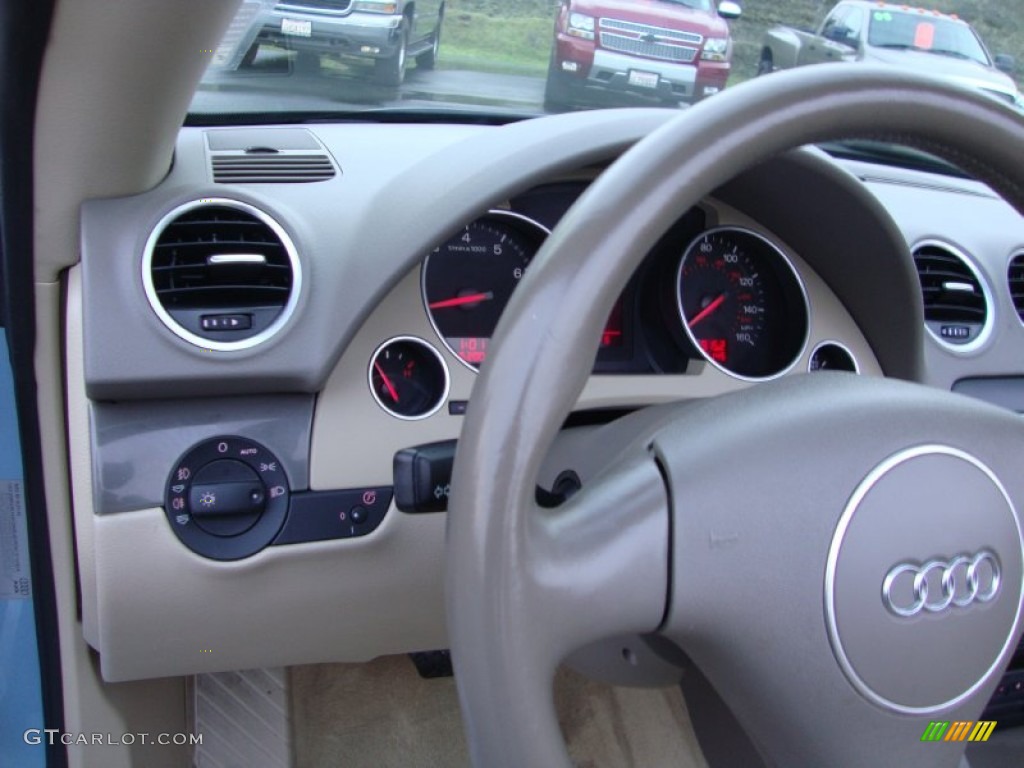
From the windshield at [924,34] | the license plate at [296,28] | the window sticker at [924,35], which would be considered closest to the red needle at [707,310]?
the license plate at [296,28]

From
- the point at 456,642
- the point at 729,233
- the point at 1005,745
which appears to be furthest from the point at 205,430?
the point at 1005,745

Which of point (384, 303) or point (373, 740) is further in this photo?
point (373, 740)

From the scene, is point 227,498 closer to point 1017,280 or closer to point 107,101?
point 107,101

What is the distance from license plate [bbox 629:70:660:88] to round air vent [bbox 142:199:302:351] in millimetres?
1227

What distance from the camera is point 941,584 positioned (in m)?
1.05

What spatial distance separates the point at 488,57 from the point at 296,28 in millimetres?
456

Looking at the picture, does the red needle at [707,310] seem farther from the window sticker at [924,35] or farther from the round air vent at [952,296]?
the window sticker at [924,35]

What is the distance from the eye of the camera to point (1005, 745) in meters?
2.37

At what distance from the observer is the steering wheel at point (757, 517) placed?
870 mm

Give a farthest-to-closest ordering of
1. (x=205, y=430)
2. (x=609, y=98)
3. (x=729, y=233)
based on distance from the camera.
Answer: (x=609, y=98) → (x=729, y=233) → (x=205, y=430)

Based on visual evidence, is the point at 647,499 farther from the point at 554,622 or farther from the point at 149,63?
the point at 149,63

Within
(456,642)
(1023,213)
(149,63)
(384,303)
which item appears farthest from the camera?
(384,303)

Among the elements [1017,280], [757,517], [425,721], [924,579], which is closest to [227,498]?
[757,517]

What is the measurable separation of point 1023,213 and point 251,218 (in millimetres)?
1003
